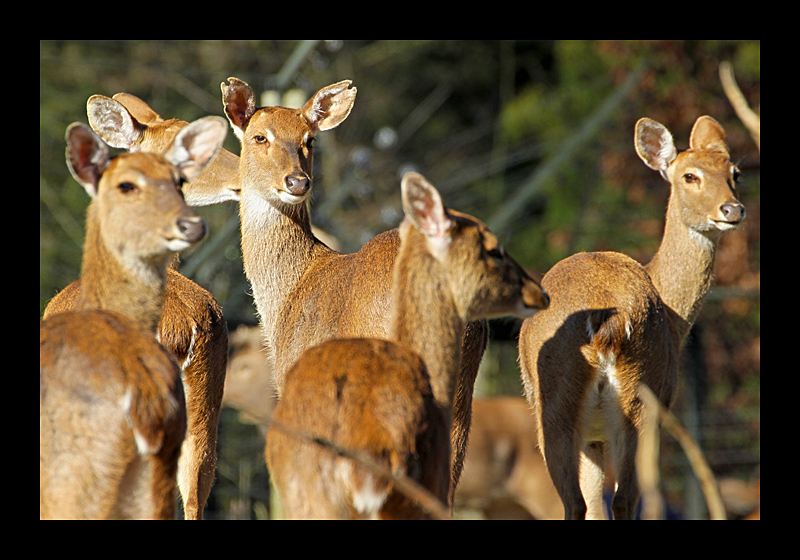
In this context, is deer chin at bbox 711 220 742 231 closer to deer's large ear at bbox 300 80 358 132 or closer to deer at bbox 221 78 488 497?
deer at bbox 221 78 488 497

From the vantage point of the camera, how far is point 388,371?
11.9 ft

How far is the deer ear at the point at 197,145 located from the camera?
4.30m

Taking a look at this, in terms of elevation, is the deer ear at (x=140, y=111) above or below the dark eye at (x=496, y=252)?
above

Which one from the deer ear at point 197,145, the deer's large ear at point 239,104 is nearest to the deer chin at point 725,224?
the deer's large ear at point 239,104

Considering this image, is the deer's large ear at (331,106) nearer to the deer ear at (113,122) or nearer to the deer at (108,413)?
the deer ear at (113,122)

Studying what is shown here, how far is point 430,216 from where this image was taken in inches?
163

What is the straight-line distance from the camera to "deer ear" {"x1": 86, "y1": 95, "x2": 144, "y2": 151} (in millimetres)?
6047

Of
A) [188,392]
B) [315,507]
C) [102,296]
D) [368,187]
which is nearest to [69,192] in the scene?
[368,187]

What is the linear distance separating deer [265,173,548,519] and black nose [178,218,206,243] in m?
0.61

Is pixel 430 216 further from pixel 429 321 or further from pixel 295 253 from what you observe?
pixel 295 253

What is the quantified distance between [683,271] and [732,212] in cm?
46

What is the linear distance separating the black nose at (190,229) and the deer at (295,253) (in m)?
1.34

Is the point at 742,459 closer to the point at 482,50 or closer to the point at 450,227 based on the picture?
the point at 450,227

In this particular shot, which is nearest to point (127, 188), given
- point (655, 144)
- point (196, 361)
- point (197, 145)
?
point (197, 145)
